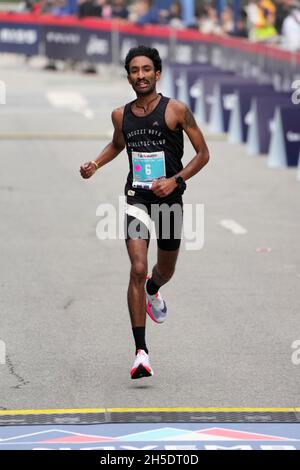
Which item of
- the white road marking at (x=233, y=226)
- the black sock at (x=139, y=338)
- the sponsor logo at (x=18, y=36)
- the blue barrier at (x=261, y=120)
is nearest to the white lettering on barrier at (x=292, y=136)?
the blue barrier at (x=261, y=120)

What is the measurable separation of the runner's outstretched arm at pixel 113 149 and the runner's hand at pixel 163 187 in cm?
55

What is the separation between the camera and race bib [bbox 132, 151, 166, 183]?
29.4 feet

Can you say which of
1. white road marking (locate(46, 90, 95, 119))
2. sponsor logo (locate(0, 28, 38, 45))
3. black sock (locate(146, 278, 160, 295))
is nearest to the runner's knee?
black sock (locate(146, 278, 160, 295))

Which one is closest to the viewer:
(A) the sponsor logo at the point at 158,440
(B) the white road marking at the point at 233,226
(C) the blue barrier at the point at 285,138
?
(A) the sponsor logo at the point at 158,440

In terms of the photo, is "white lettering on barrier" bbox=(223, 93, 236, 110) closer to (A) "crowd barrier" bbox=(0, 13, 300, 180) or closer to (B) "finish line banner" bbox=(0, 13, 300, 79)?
(A) "crowd barrier" bbox=(0, 13, 300, 180)

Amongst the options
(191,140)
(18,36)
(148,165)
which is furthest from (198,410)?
(18,36)

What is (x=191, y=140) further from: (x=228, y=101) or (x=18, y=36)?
(x=18, y=36)

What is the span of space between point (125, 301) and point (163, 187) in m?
2.80

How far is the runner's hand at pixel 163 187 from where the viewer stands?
8.75m

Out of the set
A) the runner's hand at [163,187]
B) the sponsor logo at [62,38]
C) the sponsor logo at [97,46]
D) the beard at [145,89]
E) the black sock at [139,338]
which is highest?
the sponsor logo at [62,38]

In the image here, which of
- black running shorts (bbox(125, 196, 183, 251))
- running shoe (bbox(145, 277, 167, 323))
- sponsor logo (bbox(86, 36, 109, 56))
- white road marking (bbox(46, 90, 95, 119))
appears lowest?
running shoe (bbox(145, 277, 167, 323))

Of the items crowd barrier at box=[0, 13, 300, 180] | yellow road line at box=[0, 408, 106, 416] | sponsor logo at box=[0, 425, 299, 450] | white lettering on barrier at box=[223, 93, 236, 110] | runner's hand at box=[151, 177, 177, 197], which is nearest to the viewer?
sponsor logo at box=[0, 425, 299, 450]

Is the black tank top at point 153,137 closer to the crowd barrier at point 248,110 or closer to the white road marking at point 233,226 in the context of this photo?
the white road marking at point 233,226
